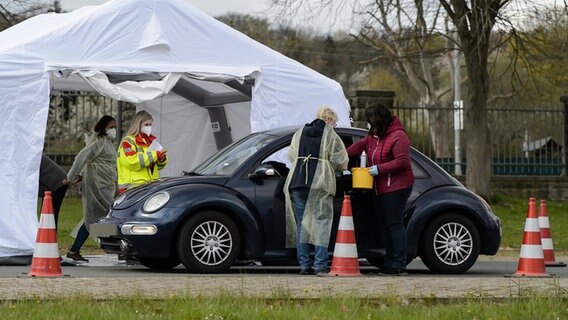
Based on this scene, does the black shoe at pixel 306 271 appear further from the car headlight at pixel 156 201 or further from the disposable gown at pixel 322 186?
the car headlight at pixel 156 201

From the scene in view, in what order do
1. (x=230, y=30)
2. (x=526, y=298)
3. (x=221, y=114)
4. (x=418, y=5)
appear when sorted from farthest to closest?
(x=418, y=5), (x=221, y=114), (x=230, y=30), (x=526, y=298)

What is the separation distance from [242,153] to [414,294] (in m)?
4.37

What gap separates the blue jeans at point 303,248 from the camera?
1326cm

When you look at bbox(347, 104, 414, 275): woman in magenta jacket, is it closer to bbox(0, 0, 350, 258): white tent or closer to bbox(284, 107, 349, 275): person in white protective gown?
bbox(284, 107, 349, 275): person in white protective gown

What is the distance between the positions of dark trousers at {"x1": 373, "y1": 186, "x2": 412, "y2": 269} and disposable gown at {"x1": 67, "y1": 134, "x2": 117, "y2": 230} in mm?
4207

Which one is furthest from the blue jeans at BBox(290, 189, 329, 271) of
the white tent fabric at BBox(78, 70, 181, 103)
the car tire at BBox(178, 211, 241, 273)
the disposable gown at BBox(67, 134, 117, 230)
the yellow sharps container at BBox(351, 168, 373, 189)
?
the white tent fabric at BBox(78, 70, 181, 103)

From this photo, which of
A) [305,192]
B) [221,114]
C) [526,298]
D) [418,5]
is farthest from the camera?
[418,5]

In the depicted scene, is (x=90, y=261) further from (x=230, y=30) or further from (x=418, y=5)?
(x=418, y=5)

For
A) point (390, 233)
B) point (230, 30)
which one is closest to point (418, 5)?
point (230, 30)

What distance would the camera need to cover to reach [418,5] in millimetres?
29906

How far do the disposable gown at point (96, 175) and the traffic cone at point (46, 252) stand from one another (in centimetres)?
342

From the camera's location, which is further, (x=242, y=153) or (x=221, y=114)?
(x=221, y=114)

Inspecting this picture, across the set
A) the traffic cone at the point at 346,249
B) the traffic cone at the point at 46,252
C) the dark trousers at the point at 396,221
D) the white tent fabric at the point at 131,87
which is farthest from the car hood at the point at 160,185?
the white tent fabric at the point at 131,87

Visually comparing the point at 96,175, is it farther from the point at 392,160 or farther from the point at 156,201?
the point at 392,160
